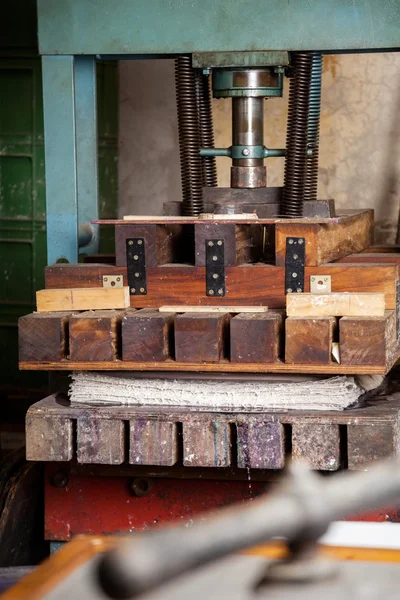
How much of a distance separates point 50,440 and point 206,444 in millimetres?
439

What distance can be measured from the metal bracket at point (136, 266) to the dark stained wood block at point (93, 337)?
226mm

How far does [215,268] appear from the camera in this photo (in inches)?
115

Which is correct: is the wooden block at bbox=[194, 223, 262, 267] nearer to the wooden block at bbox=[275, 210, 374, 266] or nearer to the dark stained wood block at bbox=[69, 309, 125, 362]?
the wooden block at bbox=[275, 210, 374, 266]

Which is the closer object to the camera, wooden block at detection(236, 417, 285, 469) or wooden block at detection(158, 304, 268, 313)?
wooden block at detection(236, 417, 285, 469)

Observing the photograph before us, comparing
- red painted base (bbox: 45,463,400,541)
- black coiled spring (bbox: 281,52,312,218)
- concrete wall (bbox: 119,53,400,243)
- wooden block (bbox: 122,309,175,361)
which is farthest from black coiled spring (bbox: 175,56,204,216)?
concrete wall (bbox: 119,53,400,243)

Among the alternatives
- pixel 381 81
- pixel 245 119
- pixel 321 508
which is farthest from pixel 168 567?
pixel 381 81

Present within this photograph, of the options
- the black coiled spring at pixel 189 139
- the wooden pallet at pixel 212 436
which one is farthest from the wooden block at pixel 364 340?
the black coiled spring at pixel 189 139

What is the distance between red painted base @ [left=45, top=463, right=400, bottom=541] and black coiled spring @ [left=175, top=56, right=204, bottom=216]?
919 millimetres

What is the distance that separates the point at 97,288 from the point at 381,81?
258 cm

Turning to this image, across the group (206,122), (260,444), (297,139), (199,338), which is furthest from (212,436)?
(206,122)

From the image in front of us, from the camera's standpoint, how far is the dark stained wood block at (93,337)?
277 centimetres

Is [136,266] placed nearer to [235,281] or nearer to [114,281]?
[114,281]

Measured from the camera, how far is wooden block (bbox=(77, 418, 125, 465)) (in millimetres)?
2764

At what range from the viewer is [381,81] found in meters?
4.99
